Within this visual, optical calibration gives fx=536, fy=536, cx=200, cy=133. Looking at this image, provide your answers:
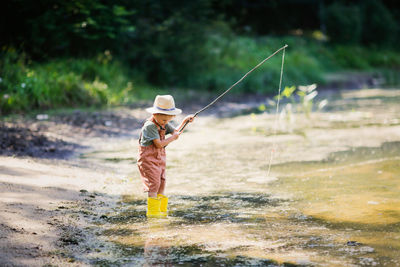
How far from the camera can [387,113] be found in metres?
14.3

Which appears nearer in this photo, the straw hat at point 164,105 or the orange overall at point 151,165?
the straw hat at point 164,105

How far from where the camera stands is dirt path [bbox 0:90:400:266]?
4570 millimetres

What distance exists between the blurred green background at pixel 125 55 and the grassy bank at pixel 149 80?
3 centimetres

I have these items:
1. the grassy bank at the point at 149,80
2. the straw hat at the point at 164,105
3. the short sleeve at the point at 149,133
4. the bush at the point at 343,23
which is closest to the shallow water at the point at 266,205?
the short sleeve at the point at 149,133

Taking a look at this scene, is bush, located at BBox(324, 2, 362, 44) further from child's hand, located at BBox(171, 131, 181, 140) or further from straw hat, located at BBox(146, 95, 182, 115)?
straw hat, located at BBox(146, 95, 182, 115)

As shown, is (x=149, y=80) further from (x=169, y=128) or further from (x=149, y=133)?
(x=149, y=133)

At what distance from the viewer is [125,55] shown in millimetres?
17656

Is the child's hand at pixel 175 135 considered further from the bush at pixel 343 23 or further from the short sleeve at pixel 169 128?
the bush at pixel 343 23

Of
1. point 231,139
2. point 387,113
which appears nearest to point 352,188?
point 231,139

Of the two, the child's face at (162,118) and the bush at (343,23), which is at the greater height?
the bush at (343,23)

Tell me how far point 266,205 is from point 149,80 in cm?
1282

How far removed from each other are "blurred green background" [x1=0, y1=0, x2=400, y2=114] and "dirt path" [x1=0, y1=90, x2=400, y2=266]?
1.40m

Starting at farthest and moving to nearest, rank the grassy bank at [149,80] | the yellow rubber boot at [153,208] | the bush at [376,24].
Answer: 1. the bush at [376,24]
2. the grassy bank at [149,80]
3. the yellow rubber boot at [153,208]

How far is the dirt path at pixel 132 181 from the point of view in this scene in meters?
4.57
